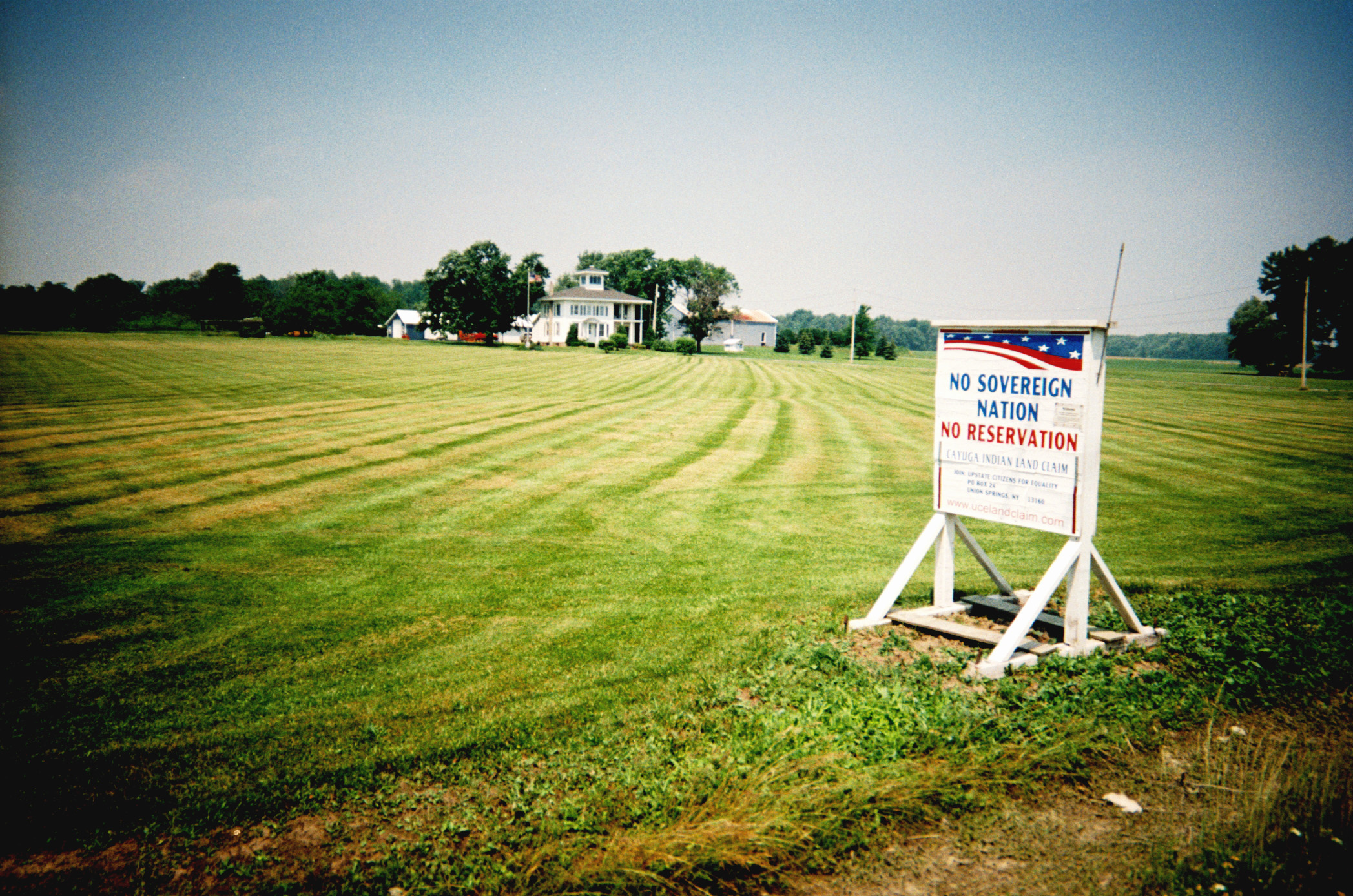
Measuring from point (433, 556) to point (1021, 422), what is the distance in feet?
21.7

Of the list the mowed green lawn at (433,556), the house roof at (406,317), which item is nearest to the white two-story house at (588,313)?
the house roof at (406,317)

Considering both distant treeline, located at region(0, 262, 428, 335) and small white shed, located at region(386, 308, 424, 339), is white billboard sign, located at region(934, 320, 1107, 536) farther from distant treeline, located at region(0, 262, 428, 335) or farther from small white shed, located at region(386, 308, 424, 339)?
small white shed, located at region(386, 308, 424, 339)

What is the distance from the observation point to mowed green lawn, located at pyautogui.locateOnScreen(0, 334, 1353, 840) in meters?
4.83

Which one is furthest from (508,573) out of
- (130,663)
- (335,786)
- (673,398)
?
(673,398)

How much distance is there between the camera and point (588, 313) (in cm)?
9844

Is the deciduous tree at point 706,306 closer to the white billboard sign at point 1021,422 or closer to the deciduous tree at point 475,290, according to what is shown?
the deciduous tree at point 475,290

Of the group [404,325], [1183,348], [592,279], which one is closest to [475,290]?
[592,279]

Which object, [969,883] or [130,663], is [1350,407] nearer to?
[969,883]

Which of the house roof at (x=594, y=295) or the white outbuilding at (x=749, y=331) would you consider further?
the white outbuilding at (x=749, y=331)

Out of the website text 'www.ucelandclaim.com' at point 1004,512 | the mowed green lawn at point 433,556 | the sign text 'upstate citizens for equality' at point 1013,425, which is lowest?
the mowed green lawn at point 433,556

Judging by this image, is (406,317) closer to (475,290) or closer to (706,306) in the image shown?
(475,290)

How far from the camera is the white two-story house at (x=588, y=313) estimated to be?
97750 millimetres

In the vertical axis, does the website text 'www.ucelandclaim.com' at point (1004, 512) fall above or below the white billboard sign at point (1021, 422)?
below

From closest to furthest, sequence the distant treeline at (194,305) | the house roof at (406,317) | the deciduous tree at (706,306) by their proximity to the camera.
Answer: the distant treeline at (194,305), the deciduous tree at (706,306), the house roof at (406,317)
